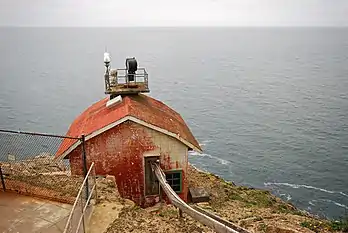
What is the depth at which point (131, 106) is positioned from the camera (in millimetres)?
21891

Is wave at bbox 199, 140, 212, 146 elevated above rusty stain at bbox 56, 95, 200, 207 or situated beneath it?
situated beneath

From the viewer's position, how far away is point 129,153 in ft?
70.0

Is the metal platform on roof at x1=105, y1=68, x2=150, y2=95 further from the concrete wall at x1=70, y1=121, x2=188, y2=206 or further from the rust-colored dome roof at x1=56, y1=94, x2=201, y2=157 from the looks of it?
the concrete wall at x1=70, y1=121, x2=188, y2=206

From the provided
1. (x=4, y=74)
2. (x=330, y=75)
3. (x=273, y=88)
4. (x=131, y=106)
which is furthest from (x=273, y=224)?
(x=4, y=74)

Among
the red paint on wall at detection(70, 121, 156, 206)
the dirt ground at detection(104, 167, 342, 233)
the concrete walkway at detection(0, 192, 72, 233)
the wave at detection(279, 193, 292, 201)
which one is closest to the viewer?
the concrete walkway at detection(0, 192, 72, 233)

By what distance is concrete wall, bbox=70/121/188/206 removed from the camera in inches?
830

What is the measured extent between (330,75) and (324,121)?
190 ft

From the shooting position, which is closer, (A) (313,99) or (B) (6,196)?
(B) (6,196)

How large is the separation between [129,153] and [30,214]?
A: 26.3 ft

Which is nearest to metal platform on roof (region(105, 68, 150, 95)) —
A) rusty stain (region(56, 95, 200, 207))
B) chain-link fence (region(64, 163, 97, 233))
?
rusty stain (region(56, 95, 200, 207))

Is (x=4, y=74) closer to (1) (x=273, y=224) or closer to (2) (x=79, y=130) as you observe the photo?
(2) (x=79, y=130)

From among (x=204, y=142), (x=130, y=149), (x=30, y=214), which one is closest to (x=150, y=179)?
(x=130, y=149)

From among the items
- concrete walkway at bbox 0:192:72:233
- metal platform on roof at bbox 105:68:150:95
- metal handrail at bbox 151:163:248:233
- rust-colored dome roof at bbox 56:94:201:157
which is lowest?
metal handrail at bbox 151:163:248:233

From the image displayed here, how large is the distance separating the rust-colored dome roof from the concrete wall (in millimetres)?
416
